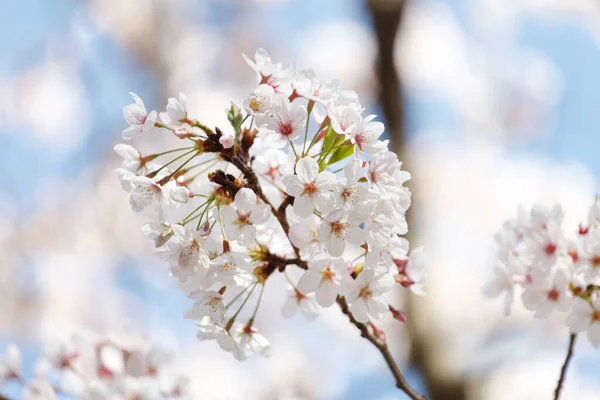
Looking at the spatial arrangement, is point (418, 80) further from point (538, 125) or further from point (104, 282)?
point (104, 282)

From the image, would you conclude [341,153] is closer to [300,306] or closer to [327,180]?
[327,180]

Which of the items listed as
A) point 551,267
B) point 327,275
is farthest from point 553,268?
point 327,275

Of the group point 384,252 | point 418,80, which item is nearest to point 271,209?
point 384,252

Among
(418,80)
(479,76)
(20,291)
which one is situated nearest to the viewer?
(418,80)

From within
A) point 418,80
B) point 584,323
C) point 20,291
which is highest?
point 418,80

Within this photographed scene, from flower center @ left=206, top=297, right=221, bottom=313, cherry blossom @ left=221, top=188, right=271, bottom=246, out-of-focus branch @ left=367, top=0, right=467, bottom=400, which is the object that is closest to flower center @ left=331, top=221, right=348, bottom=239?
cherry blossom @ left=221, top=188, right=271, bottom=246

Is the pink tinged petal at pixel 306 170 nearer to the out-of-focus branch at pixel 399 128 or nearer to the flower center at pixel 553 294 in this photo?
the flower center at pixel 553 294

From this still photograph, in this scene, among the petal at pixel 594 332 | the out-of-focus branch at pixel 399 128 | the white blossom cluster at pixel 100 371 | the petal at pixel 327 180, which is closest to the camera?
the petal at pixel 327 180

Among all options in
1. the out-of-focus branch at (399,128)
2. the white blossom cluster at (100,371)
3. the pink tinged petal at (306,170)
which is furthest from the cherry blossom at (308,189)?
the out-of-focus branch at (399,128)
